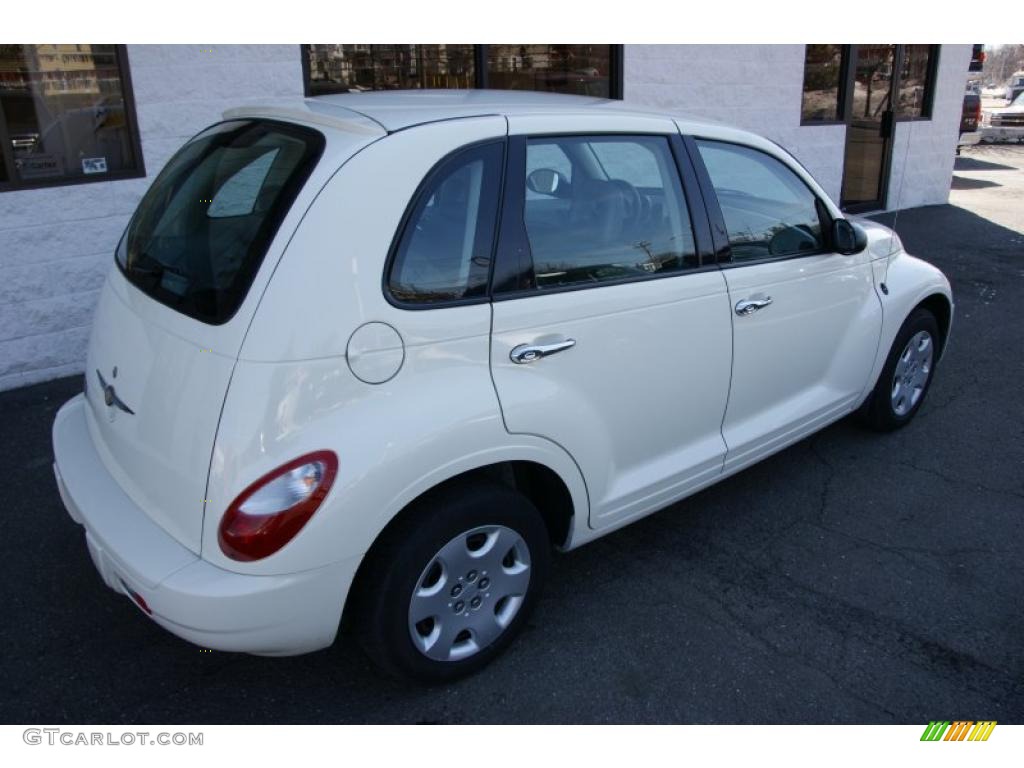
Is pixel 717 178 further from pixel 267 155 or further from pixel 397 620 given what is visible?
pixel 397 620

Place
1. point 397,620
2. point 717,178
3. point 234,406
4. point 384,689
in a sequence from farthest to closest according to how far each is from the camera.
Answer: point 717,178
point 384,689
point 397,620
point 234,406

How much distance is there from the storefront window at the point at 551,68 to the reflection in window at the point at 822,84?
298 cm

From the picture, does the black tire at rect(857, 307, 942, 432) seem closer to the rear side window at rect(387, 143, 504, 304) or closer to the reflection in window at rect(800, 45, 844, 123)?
the rear side window at rect(387, 143, 504, 304)

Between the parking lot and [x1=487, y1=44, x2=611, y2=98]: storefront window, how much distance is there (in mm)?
4430

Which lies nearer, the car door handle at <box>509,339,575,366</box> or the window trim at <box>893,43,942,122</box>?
the car door handle at <box>509,339,575,366</box>

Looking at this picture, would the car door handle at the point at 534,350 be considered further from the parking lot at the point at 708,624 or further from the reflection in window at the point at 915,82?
the reflection in window at the point at 915,82

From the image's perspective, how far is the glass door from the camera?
10.6m

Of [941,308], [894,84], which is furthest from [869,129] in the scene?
[941,308]

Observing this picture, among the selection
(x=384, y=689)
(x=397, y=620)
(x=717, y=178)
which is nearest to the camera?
(x=397, y=620)

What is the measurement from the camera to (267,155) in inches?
109

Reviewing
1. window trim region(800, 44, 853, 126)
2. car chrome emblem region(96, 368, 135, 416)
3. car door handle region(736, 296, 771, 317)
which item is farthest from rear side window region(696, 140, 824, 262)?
window trim region(800, 44, 853, 126)
